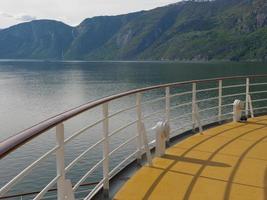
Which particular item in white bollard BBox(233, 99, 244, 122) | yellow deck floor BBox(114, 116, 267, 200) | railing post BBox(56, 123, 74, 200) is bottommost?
yellow deck floor BBox(114, 116, 267, 200)

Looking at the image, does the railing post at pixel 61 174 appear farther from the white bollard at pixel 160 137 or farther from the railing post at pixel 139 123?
the white bollard at pixel 160 137

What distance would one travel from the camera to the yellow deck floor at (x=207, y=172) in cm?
440

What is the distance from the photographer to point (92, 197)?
4.19 metres

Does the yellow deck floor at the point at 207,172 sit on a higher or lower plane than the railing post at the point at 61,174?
lower

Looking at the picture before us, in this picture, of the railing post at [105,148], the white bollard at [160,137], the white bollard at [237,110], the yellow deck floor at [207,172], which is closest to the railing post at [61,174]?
the railing post at [105,148]

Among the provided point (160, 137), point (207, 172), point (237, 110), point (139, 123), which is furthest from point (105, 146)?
point (237, 110)

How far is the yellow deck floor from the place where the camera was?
4402 millimetres

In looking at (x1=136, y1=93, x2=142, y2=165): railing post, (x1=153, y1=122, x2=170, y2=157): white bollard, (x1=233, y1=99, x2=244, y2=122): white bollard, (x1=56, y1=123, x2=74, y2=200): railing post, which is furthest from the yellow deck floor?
(x1=233, y1=99, x2=244, y2=122): white bollard

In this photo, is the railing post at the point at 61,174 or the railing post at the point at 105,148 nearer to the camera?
the railing post at the point at 61,174

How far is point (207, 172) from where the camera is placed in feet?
17.1

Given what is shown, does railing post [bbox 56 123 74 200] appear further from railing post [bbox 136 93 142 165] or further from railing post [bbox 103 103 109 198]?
railing post [bbox 136 93 142 165]

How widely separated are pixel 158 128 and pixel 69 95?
214ft

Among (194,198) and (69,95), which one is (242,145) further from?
(69,95)

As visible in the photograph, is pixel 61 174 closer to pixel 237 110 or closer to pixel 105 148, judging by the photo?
pixel 105 148
